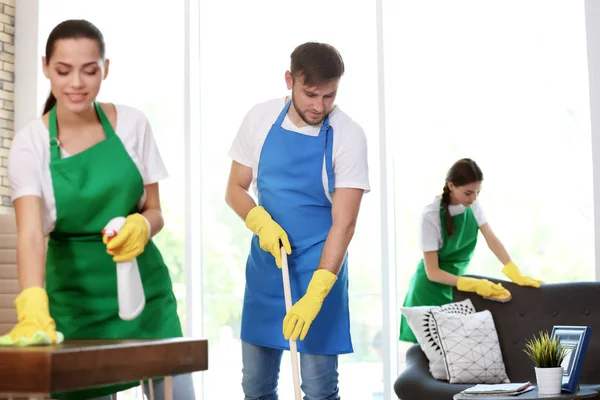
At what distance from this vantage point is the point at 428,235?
13.3 feet

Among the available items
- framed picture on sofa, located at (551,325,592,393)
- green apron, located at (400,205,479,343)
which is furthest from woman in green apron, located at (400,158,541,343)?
framed picture on sofa, located at (551,325,592,393)

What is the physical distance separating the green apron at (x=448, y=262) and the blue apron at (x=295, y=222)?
177 cm

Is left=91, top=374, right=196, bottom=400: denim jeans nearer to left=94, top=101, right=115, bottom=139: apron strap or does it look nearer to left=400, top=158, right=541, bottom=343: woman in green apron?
left=94, top=101, right=115, bottom=139: apron strap

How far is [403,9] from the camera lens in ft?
16.7

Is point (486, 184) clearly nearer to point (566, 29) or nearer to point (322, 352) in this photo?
→ point (566, 29)

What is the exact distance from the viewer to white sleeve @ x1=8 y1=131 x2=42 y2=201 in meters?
1.97

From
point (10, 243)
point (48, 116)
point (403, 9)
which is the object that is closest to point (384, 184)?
point (403, 9)

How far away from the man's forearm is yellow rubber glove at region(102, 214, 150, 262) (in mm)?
560

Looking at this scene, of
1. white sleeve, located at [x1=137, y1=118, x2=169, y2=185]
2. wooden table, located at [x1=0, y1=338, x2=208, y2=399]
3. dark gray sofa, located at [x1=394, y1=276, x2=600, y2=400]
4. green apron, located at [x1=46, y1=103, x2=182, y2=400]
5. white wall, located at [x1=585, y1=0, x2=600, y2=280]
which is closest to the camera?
wooden table, located at [x1=0, y1=338, x2=208, y2=399]

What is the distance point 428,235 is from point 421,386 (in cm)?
83

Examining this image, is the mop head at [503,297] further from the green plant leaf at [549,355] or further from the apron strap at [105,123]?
the apron strap at [105,123]

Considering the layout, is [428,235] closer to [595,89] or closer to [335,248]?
[595,89]

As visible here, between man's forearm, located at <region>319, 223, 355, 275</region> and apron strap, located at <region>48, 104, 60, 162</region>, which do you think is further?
man's forearm, located at <region>319, 223, 355, 275</region>

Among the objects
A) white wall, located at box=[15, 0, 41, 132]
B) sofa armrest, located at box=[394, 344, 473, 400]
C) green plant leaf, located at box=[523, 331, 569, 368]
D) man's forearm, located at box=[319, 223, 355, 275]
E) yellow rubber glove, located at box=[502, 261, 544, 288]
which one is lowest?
sofa armrest, located at box=[394, 344, 473, 400]
